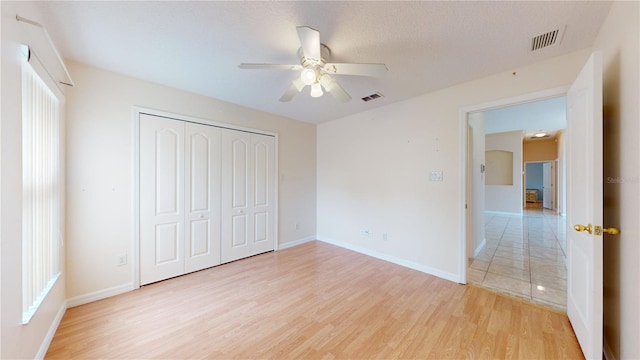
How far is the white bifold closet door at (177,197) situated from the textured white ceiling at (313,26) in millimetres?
719

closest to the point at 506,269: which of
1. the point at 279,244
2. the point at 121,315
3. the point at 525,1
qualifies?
the point at 525,1

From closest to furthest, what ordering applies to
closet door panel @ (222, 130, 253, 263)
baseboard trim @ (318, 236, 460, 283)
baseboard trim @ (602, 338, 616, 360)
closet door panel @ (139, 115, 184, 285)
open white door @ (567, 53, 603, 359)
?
open white door @ (567, 53, 603, 359) < baseboard trim @ (602, 338, 616, 360) < closet door panel @ (139, 115, 184, 285) < baseboard trim @ (318, 236, 460, 283) < closet door panel @ (222, 130, 253, 263)

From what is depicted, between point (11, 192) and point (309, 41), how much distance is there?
1967 mm

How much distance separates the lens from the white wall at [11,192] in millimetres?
1169

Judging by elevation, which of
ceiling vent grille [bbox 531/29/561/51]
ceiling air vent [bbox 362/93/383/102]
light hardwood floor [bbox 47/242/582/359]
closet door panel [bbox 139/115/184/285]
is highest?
ceiling air vent [bbox 362/93/383/102]

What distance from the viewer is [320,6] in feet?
5.04

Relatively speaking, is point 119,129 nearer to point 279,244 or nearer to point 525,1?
point 279,244

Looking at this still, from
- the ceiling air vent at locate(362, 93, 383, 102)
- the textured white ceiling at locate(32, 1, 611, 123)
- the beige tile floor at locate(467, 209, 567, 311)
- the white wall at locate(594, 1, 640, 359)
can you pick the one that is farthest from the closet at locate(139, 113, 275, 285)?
the white wall at locate(594, 1, 640, 359)

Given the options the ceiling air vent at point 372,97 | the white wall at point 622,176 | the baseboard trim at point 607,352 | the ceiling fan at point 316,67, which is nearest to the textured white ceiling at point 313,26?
the ceiling fan at point 316,67

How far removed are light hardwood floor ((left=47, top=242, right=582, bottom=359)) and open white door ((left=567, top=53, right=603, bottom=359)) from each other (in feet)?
1.10

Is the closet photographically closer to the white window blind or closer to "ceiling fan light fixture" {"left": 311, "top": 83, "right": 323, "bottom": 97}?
the white window blind

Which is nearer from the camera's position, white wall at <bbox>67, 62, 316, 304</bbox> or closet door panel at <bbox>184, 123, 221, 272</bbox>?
white wall at <bbox>67, 62, 316, 304</bbox>

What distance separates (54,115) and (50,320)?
1.72 m

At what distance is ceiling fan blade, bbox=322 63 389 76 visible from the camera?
5.67 ft
